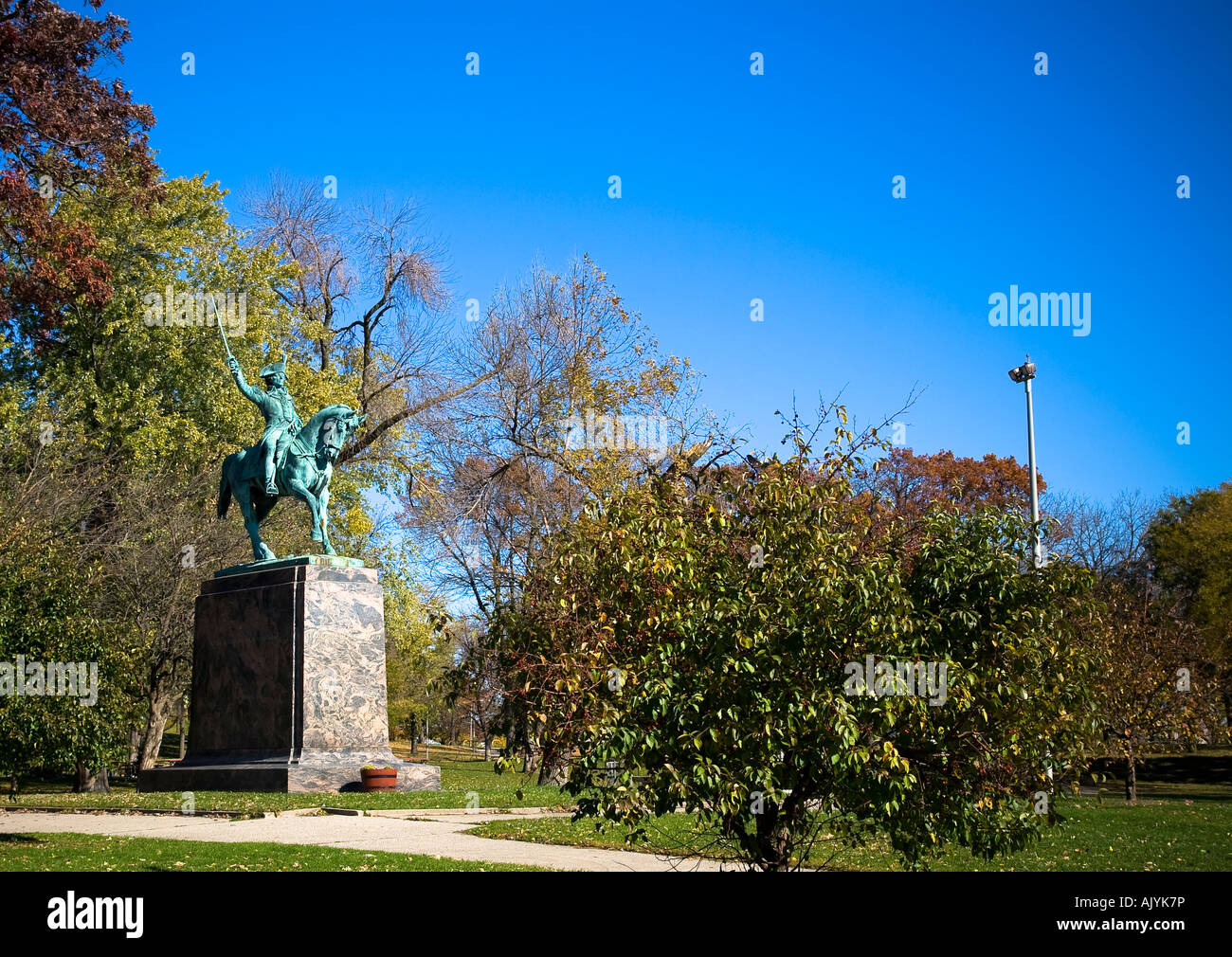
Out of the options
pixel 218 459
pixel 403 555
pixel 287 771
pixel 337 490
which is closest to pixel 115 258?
pixel 218 459

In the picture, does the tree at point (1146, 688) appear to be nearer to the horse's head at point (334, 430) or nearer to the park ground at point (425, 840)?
the park ground at point (425, 840)

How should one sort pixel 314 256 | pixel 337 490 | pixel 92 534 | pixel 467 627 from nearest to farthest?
pixel 92 534, pixel 337 490, pixel 314 256, pixel 467 627

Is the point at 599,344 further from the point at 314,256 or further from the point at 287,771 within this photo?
the point at 287,771

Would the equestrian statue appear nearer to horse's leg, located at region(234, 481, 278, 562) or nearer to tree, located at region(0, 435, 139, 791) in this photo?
horse's leg, located at region(234, 481, 278, 562)

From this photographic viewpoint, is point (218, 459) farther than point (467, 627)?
No

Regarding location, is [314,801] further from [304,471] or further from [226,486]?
[226,486]

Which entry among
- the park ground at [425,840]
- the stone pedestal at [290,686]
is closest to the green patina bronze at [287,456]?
the stone pedestal at [290,686]

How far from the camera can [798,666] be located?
24.9 feet

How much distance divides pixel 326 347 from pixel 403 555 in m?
7.59

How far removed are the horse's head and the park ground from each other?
6.49m

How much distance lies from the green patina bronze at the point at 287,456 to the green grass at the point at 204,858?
9.10 meters

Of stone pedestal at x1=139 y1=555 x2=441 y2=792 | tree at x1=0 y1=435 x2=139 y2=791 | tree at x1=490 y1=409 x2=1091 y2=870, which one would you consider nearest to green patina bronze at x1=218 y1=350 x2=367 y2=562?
stone pedestal at x1=139 y1=555 x2=441 y2=792
